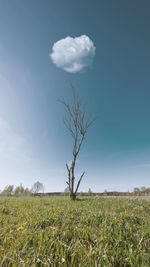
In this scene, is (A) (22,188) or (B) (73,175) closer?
(B) (73,175)

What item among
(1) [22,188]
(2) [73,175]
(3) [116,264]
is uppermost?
(2) [73,175]

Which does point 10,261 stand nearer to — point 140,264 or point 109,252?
point 109,252

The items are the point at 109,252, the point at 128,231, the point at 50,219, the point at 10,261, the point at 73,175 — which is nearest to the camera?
the point at 10,261

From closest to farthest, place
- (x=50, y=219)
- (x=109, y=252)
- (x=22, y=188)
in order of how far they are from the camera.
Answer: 1. (x=109, y=252)
2. (x=50, y=219)
3. (x=22, y=188)

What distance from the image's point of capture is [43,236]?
157cm

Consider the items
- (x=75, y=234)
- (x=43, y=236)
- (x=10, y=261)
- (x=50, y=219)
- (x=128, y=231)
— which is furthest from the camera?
(x=50, y=219)

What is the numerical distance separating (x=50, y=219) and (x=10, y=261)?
1.21m

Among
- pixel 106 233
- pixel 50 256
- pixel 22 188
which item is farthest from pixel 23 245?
pixel 22 188

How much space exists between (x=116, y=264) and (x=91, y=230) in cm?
64

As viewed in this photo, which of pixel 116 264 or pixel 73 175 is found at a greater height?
pixel 73 175

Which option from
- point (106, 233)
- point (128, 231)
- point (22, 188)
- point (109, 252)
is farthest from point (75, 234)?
point (22, 188)

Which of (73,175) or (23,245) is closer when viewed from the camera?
(23,245)

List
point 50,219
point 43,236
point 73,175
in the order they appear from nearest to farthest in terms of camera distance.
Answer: point 43,236
point 50,219
point 73,175

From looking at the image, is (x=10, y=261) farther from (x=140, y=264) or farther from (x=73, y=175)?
(x=73, y=175)
